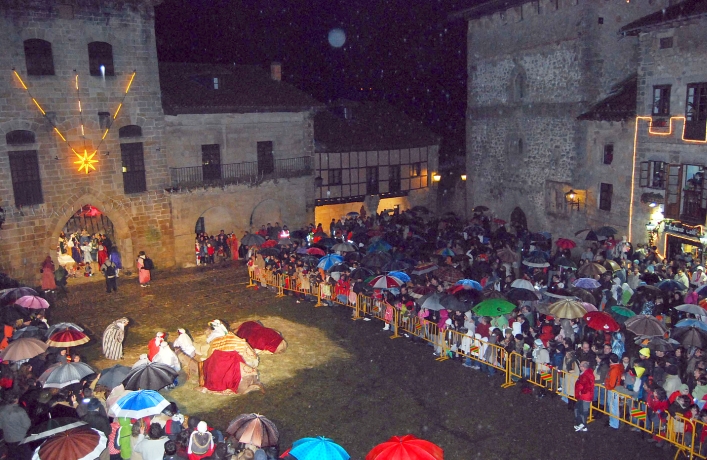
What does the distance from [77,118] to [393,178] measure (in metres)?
19.0

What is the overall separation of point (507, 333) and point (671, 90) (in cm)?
1318

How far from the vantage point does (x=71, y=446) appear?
Answer: 9.05 m

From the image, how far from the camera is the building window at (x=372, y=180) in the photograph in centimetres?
3691

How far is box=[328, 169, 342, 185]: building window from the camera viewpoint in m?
35.6

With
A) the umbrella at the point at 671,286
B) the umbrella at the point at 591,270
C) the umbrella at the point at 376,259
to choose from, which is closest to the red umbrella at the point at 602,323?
the umbrella at the point at 671,286

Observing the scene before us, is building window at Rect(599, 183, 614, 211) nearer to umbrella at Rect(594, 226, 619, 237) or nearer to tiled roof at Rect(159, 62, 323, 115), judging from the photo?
umbrella at Rect(594, 226, 619, 237)

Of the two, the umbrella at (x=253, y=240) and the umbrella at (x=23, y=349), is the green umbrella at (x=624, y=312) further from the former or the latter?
the umbrella at (x=253, y=240)

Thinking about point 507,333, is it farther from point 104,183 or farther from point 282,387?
point 104,183

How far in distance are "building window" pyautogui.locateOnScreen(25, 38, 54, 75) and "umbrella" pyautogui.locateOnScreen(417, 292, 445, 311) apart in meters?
18.3

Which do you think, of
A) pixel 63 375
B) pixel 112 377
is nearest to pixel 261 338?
pixel 112 377

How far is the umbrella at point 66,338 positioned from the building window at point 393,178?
83.0 feet

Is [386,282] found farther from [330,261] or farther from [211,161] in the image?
[211,161]

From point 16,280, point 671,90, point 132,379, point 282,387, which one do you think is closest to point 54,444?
point 132,379

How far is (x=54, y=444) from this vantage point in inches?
356
